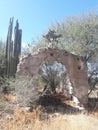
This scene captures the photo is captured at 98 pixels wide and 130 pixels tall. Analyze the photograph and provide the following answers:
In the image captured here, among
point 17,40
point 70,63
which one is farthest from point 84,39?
point 17,40

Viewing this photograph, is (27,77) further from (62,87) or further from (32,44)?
(32,44)

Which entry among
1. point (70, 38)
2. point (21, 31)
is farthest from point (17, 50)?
point (70, 38)

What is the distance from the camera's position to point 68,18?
70.4 feet

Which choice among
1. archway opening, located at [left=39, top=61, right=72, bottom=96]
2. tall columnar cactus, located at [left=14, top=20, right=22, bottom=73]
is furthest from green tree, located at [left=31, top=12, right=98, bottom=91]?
tall columnar cactus, located at [left=14, top=20, right=22, bottom=73]

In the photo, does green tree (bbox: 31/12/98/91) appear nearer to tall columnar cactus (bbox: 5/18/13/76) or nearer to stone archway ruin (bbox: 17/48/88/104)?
stone archway ruin (bbox: 17/48/88/104)

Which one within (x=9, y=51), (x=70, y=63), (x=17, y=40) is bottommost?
(x=70, y=63)

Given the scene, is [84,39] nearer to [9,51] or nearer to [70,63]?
[70,63]

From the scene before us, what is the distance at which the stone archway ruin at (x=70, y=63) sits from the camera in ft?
50.7

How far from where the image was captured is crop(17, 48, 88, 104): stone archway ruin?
15445mm

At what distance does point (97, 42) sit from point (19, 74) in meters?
7.25

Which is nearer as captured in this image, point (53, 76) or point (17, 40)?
point (17, 40)

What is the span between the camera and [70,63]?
16.3 metres

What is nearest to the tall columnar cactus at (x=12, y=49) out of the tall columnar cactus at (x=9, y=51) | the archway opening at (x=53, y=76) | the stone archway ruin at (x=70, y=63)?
the tall columnar cactus at (x=9, y=51)

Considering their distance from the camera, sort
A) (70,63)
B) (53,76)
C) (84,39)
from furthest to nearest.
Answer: (53,76) → (84,39) → (70,63)
